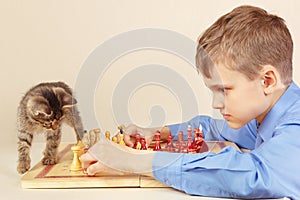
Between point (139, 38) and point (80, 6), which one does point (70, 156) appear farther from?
point (80, 6)

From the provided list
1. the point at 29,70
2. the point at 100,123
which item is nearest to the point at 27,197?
the point at 100,123

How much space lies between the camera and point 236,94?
3.03 ft

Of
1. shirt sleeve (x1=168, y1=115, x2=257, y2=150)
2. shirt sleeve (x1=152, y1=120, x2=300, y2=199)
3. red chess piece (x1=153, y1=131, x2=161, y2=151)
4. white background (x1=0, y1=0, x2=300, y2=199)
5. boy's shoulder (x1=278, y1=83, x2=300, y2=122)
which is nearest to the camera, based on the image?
shirt sleeve (x1=152, y1=120, x2=300, y2=199)

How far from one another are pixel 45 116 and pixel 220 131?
1.41ft

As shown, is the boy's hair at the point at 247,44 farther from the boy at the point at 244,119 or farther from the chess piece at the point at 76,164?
the chess piece at the point at 76,164

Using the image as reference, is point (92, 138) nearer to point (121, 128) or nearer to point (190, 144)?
point (121, 128)

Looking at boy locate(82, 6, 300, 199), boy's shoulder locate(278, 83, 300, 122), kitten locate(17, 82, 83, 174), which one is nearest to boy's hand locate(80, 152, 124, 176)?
boy locate(82, 6, 300, 199)

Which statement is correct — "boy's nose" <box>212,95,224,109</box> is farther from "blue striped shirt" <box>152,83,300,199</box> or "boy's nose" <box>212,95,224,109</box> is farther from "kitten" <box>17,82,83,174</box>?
"kitten" <box>17,82,83,174</box>

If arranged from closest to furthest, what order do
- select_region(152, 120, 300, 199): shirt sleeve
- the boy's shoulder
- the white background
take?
select_region(152, 120, 300, 199): shirt sleeve → the boy's shoulder → the white background

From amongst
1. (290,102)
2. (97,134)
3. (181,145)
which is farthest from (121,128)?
(290,102)

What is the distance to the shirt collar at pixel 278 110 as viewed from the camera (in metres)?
0.95

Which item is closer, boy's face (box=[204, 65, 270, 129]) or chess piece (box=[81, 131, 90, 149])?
boy's face (box=[204, 65, 270, 129])

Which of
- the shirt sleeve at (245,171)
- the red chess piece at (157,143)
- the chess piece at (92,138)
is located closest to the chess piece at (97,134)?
the chess piece at (92,138)

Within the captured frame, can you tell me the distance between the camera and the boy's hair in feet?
3.03
